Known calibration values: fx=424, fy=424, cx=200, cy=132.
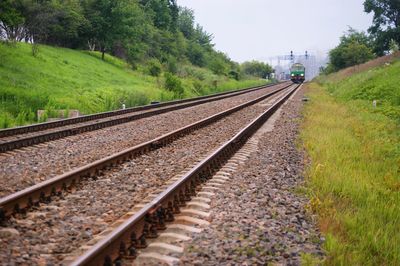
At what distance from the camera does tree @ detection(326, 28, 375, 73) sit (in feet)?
217

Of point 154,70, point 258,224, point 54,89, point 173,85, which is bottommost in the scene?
point 258,224

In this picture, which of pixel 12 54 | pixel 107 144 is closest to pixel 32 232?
pixel 107 144

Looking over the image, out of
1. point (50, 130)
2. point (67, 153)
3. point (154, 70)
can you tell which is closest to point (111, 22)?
point (154, 70)

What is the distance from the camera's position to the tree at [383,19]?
211 feet

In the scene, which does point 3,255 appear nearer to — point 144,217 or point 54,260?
point 54,260

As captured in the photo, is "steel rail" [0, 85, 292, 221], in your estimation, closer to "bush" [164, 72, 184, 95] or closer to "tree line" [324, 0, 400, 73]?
"bush" [164, 72, 184, 95]

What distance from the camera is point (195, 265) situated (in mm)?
4293

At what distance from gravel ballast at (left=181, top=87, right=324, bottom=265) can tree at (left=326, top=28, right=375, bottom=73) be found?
6284 cm

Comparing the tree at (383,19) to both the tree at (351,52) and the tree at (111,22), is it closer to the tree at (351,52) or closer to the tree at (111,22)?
the tree at (351,52)

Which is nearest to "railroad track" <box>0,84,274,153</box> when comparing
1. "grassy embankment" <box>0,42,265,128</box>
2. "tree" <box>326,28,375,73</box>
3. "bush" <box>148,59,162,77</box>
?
"grassy embankment" <box>0,42,265,128</box>

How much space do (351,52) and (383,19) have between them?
21.9ft

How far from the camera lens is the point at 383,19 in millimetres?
65875

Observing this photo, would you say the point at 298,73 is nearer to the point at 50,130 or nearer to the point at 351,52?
the point at 351,52

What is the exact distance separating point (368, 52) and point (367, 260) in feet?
221
